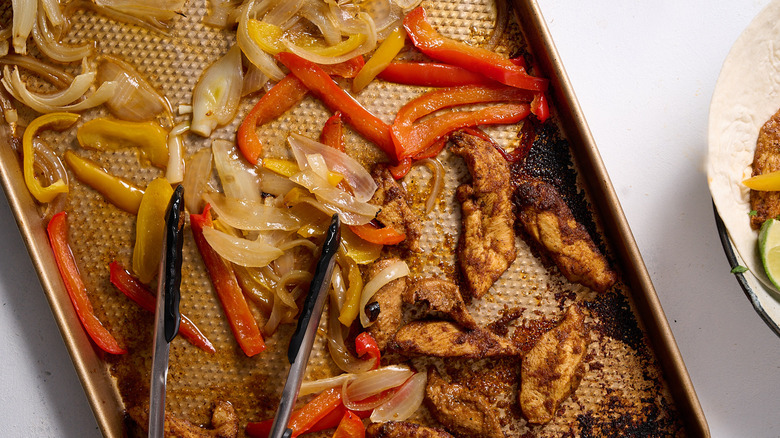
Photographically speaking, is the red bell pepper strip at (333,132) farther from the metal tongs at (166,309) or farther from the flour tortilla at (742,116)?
the flour tortilla at (742,116)

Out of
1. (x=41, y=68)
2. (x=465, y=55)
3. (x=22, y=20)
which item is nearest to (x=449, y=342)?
(x=465, y=55)

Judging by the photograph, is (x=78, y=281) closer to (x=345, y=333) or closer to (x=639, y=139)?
(x=345, y=333)

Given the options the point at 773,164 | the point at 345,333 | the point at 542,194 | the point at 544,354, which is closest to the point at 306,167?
the point at 345,333

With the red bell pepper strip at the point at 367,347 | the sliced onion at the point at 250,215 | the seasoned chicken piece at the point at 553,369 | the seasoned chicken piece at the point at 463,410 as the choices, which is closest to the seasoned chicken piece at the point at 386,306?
the red bell pepper strip at the point at 367,347

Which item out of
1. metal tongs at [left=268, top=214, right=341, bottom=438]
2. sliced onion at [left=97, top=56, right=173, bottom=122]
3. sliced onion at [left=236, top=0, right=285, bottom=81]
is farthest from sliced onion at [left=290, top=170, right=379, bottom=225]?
sliced onion at [left=97, top=56, right=173, bottom=122]

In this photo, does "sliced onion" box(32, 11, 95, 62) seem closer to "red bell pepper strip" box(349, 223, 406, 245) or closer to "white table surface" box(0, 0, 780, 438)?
"white table surface" box(0, 0, 780, 438)

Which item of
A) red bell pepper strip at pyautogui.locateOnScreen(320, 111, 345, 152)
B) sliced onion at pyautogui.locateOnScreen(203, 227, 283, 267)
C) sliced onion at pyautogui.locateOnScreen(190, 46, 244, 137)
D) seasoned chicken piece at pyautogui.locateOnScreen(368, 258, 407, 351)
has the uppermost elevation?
sliced onion at pyautogui.locateOnScreen(190, 46, 244, 137)
